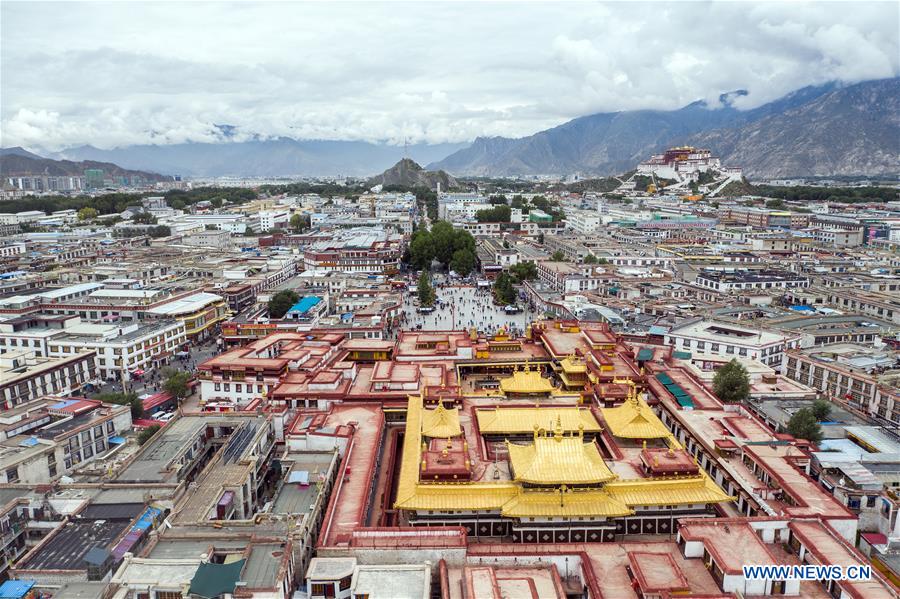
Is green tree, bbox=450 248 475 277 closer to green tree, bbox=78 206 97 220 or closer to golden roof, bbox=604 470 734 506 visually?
golden roof, bbox=604 470 734 506

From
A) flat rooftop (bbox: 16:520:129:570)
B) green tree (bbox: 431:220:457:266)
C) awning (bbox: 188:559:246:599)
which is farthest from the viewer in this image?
green tree (bbox: 431:220:457:266)

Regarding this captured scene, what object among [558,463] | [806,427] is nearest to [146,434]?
[558,463]

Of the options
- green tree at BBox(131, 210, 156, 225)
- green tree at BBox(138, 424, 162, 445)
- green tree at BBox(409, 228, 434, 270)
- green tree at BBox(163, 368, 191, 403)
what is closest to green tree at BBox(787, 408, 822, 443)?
green tree at BBox(138, 424, 162, 445)

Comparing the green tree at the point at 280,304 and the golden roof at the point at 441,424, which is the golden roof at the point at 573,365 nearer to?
the golden roof at the point at 441,424

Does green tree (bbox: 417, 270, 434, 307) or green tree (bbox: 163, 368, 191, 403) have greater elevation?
green tree (bbox: 417, 270, 434, 307)

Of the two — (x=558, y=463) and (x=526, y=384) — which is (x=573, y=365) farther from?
(x=558, y=463)
